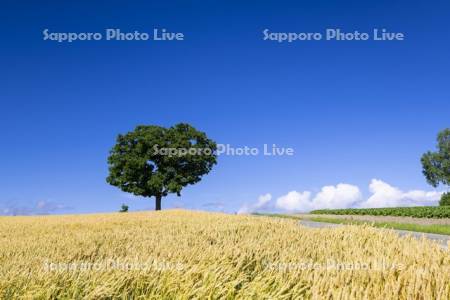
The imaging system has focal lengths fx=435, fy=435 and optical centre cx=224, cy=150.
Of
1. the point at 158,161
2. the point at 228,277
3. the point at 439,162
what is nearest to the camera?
the point at 228,277

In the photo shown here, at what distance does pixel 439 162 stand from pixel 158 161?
53240mm

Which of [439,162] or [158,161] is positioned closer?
[158,161]

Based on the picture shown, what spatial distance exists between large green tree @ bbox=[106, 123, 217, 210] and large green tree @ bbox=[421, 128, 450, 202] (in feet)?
150

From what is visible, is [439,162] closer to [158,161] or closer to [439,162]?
[439,162]

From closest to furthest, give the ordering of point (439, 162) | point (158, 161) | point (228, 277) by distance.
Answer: point (228, 277) → point (158, 161) → point (439, 162)

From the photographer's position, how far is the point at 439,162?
7806 centimetres

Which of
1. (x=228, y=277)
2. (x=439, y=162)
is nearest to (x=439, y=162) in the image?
(x=439, y=162)

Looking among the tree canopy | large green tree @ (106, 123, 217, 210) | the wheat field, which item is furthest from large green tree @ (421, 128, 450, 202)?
the wheat field

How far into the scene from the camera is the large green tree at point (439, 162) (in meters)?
76.8

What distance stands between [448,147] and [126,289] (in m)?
84.2

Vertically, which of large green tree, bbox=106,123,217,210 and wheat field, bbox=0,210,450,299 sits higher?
large green tree, bbox=106,123,217,210

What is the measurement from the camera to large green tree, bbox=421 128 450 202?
76.8 m

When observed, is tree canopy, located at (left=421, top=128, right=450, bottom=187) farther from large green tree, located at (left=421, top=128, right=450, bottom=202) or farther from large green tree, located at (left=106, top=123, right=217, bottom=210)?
large green tree, located at (left=106, top=123, right=217, bottom=210)

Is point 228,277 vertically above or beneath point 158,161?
beneath
